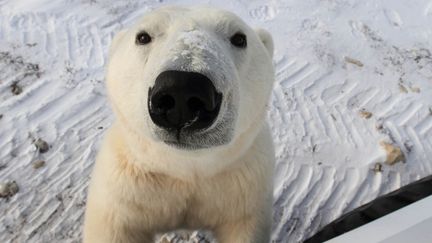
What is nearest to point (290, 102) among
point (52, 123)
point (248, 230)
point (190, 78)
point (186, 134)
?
point (248, 230)

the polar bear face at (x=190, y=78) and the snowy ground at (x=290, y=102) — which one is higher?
the polar bear face at (x=190, y=78)

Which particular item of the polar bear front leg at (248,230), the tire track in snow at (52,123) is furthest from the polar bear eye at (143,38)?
the tire track in snow at (52,123)

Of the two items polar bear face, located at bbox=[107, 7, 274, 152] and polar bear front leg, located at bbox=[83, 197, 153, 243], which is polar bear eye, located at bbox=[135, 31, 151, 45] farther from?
polar bear front leg, located at bbox=[83, 197, 153, 243]

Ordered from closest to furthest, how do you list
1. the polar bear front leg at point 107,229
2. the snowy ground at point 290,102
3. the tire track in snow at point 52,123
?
the polar bear front leg at point 107,229 → the tire track in snow at point 52,123 → the snowy ground at point 290,102

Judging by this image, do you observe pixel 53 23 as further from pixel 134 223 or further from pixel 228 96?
pixel 228 96

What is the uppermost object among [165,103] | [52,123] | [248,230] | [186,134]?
[165,103]

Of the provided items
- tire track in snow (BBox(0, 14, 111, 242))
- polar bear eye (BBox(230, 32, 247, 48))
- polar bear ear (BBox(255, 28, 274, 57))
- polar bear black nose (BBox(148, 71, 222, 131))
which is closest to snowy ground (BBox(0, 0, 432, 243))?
tire track in snow (BBox(0, 14, 111, 242))

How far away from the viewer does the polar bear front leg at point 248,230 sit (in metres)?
2.40

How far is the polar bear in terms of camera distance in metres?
1.59

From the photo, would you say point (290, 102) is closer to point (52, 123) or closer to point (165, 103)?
point (52, 123)

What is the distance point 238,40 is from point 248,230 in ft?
2.95

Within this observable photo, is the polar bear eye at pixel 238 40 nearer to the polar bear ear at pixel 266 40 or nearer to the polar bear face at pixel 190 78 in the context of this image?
the polar bear face at pixel 190 78

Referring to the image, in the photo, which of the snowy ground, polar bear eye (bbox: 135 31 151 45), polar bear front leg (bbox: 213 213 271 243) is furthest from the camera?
the snowy ground

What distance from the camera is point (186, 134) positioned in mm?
1619
